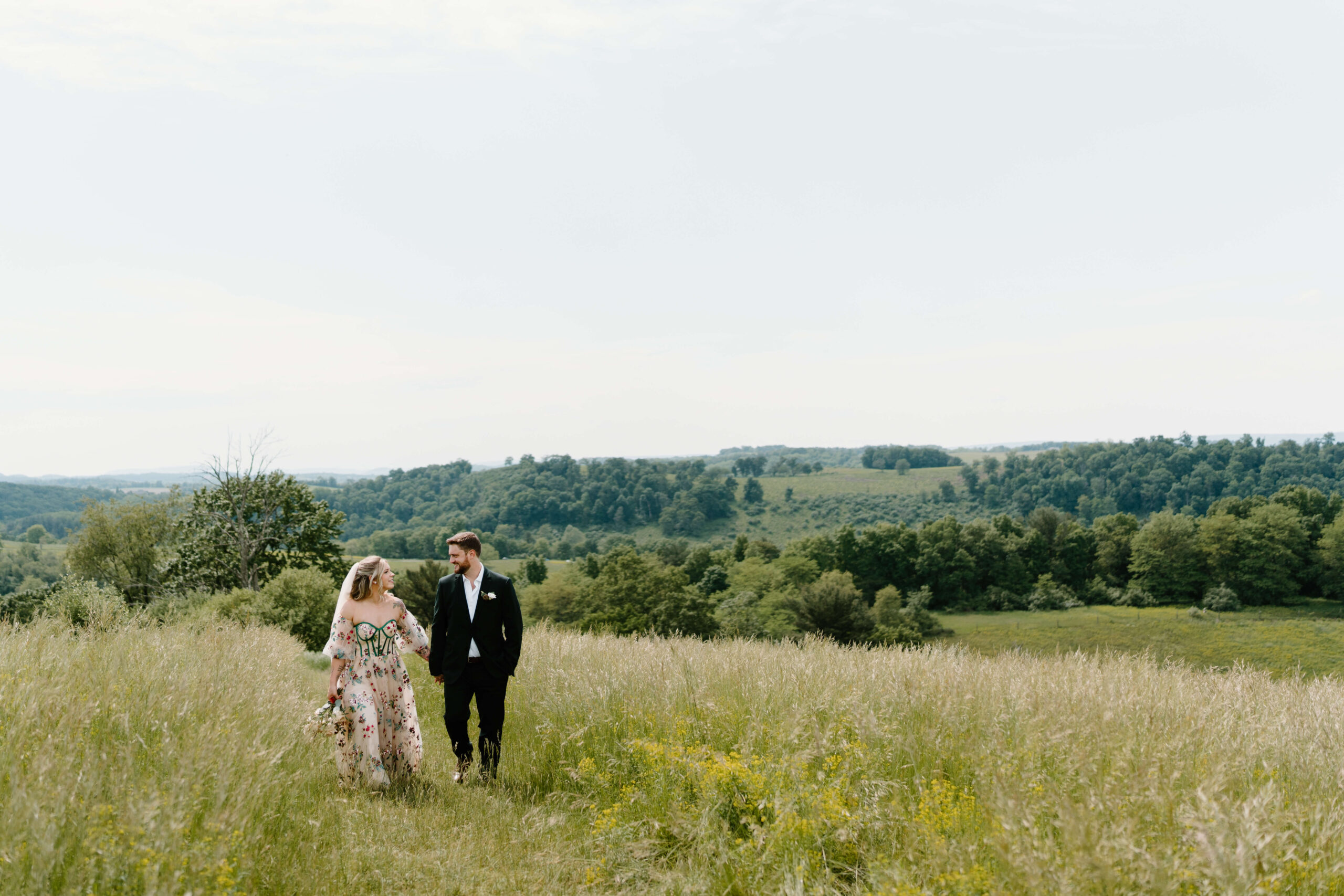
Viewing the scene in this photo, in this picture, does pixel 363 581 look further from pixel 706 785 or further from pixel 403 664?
pixel 706 785

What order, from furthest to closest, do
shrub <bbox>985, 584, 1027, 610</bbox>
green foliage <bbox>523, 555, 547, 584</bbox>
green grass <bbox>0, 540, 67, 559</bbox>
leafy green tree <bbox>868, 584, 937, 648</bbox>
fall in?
shrub <bbox>985, 584, 1027, 610</bbox>, green foliage <bbox>523, 555, 547, 584</bbox>, green grass <bbox>0, 540, 67, 559</bbox>, leafy green tree <bbox>868, 584, 937, 648</bbox>

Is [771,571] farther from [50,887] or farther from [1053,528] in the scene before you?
[50,887]

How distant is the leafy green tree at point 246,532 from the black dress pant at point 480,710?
95.8 feet

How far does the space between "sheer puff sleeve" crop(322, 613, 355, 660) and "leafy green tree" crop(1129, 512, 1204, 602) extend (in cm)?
11530

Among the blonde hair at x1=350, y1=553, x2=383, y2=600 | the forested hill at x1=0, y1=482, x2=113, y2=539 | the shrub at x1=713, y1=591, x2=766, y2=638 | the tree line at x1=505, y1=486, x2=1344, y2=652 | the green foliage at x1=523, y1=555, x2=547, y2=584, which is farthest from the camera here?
the forested hill at x1=0, y1=482, x2=113, y2=539

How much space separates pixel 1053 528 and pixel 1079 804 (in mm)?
118710

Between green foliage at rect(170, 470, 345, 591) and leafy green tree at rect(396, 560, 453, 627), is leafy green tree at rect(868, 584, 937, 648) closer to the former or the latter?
leafy green tree at rect(396, 560, 453, 627)

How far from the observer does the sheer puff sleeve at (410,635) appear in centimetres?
584

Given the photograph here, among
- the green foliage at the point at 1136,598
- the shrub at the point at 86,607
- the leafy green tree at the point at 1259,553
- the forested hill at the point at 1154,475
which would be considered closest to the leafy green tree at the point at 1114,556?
the green foliage at the point at 1136,598

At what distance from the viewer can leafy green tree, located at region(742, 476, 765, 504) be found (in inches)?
7042

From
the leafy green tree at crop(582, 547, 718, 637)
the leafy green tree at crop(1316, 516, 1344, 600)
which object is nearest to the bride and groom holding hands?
the leafy green tree at crop(582, 547, 718, 637)

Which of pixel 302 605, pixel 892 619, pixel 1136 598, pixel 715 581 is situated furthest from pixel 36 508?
pixel 1136 598

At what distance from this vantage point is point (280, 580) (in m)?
21.0

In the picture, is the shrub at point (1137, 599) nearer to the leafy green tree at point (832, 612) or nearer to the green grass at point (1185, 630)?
the green grass at point (1185, 630)
